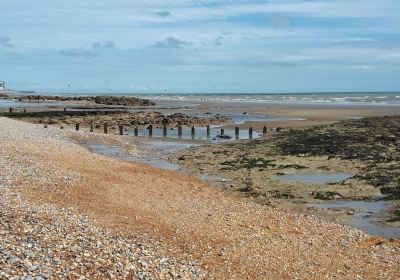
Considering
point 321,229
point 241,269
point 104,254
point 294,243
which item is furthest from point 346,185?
point 104,254

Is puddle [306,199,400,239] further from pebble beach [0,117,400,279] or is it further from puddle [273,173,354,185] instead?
puddle [273,173,354,185]

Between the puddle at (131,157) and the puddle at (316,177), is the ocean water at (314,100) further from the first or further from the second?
the puddle at (316,177)

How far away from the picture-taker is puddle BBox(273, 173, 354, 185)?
68.9 feet

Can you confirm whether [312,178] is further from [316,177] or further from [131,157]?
[131,157]

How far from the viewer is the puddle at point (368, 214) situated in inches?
553

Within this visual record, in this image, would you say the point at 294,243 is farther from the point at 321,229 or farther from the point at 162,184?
the point at 162,184

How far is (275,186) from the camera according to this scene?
65.2ft

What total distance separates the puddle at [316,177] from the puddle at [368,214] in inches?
128

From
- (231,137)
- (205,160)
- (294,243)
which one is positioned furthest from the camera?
(231,137)

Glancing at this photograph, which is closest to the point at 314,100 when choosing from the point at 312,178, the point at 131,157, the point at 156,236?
the point at 131,157

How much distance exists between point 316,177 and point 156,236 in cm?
1208

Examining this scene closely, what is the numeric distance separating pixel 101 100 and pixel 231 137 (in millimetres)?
59798

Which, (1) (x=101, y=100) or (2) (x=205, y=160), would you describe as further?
(1) (x=101, y=100)

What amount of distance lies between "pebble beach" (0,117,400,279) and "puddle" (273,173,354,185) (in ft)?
14.7
